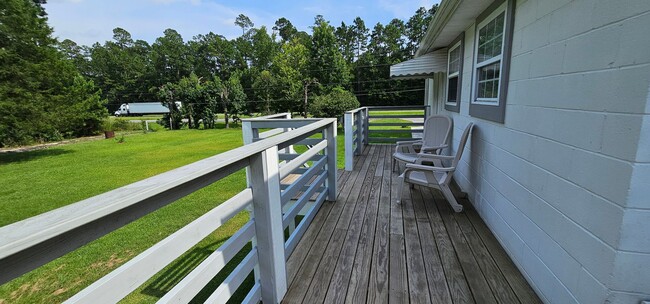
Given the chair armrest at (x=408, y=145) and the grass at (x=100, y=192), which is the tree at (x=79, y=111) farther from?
the chair armrest at (x=408, y=145)

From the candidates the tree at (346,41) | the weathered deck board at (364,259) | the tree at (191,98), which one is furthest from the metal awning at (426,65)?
the tree at (346,41)

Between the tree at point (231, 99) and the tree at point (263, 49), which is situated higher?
the tree at point (263, 49)

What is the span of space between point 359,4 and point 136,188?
107 feet

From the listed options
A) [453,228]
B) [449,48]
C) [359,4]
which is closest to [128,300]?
[453,228]

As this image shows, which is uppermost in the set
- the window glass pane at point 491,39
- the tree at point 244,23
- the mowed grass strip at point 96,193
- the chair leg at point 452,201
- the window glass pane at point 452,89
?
the tree at point 244,23

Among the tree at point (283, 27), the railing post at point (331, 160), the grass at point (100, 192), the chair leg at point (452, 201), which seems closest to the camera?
the grass at point (100, 192)

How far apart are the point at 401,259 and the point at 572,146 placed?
1.27 m

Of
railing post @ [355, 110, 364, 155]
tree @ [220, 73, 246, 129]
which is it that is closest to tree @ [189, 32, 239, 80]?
tree @ [220, 73, 246, 129]

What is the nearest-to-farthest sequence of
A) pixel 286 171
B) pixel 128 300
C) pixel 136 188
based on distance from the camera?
pixel 136 188
pixel 286 171
pixel 128 300

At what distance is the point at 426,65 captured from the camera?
5.48 m

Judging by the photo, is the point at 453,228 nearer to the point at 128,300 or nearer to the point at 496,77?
the point at 496,77

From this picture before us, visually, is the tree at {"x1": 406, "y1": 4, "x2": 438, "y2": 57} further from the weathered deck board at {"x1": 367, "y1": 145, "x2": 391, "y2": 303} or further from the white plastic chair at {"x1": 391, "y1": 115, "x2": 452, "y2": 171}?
the weathered deck board at {"x1": 367, "y1": 145, "x2": 391, "y2": 303}

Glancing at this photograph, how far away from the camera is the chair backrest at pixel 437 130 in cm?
406

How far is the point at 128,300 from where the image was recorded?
2367 millimetres
